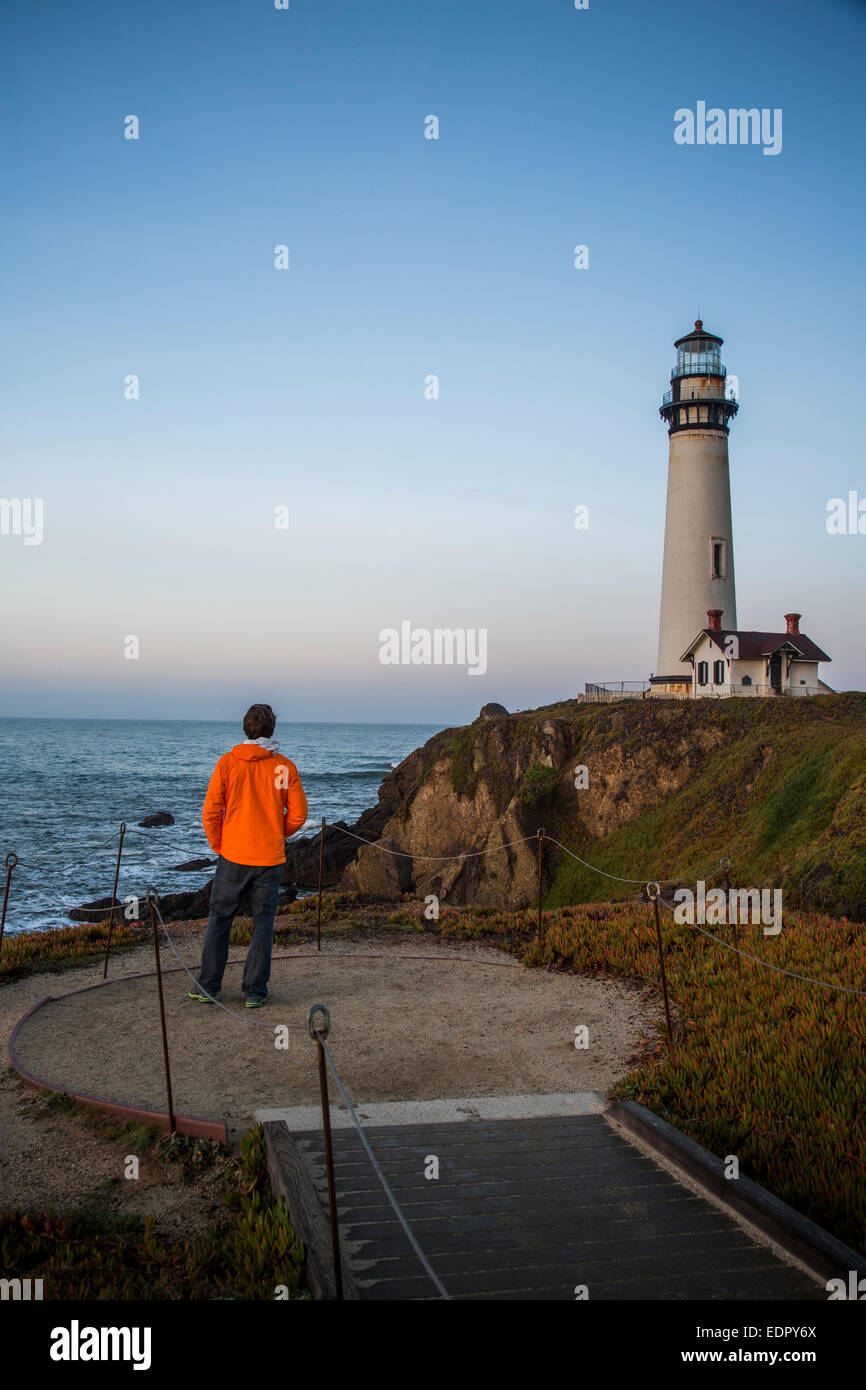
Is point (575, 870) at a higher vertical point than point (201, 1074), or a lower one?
lower

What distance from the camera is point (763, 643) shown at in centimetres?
3881

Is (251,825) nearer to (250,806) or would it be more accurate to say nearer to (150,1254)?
(250,806)

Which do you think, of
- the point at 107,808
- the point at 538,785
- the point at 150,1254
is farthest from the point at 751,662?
the point at 107,808

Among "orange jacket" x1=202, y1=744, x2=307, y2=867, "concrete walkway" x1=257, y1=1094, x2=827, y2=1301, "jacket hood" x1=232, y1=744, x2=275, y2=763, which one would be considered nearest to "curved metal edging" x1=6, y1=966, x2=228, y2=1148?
"concrete walkway" x1=257, y1=1094, x2=827, y2=1301

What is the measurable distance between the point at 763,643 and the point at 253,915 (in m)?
35.1

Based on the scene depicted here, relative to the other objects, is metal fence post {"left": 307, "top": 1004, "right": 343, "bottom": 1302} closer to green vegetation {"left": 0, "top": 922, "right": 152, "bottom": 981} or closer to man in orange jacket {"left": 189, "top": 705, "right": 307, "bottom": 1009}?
man in orange jacket {"left": 189, "top": 705, "right": 307, "bottom": 1009}

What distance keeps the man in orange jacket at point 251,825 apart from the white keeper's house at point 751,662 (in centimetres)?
3275

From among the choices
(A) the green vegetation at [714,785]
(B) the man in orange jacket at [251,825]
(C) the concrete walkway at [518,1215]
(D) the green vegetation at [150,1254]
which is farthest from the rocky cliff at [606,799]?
(D) the green vegetation at [150,1254]

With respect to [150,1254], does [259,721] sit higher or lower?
higher

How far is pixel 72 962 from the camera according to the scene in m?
10.9

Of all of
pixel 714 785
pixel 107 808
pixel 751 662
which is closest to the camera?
pixel 714 785

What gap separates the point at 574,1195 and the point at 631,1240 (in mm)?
543
